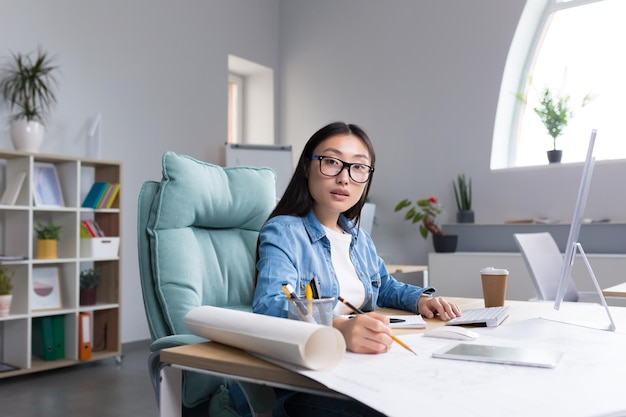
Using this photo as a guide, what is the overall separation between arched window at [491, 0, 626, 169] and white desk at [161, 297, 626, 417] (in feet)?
13.3

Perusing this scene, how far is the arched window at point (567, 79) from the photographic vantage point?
486 centimetres

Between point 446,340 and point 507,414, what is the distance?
0.43m

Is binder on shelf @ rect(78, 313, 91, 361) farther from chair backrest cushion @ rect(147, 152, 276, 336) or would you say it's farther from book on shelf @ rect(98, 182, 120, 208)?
chair backrest cushion @ rect(147, 152, 276, 336)

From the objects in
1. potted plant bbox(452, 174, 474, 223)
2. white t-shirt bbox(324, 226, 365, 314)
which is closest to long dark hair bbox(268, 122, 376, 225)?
white t-shirt bbox(324, 226, 365, 314)

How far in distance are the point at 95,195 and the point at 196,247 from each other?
2.81 m

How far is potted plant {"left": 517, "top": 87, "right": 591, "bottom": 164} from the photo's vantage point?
487 cm

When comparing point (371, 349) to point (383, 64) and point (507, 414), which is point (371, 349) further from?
point (383, 64)

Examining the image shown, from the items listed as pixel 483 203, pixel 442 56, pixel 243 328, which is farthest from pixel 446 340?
pixel 442 56

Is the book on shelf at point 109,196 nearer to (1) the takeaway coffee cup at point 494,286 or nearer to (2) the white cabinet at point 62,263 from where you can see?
(2) the white cabinet at point 62,263

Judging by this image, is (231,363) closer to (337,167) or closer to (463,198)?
(337,167)

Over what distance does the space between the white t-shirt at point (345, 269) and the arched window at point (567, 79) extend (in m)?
3.70

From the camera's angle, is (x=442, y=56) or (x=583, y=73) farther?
(x=442, y=56)

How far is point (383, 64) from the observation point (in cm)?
581

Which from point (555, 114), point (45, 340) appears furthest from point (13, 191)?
point (555, 114)
